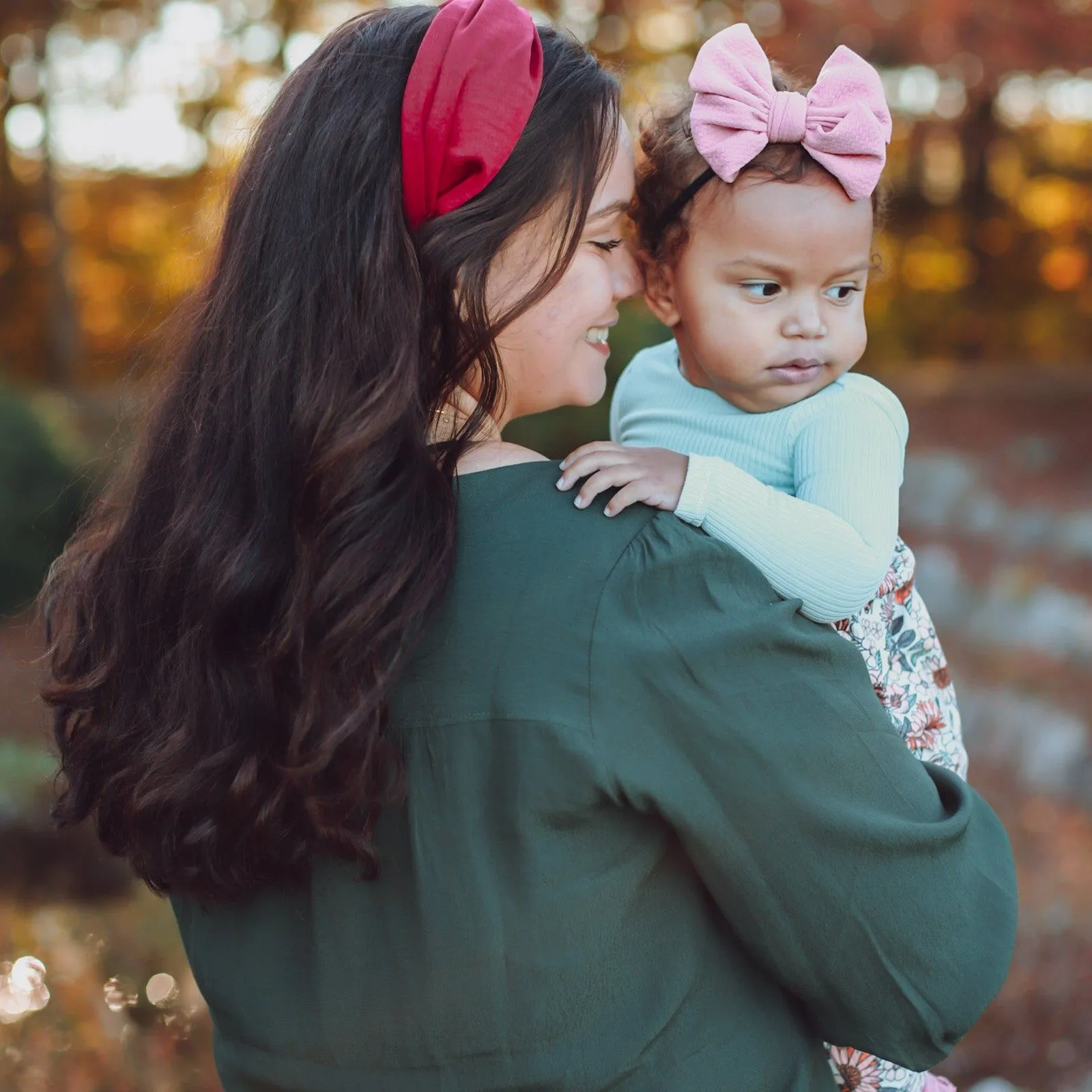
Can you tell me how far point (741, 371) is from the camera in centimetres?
183

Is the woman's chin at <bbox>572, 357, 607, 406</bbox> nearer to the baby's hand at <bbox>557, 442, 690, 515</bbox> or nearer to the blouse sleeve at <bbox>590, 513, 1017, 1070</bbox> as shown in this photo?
the baby's hand at <bbox>557, 442, 690, 515</bbox>

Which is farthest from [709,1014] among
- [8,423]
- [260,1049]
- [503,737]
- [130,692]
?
[8,423]

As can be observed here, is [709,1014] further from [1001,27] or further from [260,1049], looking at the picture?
[1001,27]

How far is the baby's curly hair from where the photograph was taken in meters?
1.79

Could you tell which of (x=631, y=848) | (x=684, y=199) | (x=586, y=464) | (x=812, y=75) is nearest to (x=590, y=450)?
(x=586, y=464)

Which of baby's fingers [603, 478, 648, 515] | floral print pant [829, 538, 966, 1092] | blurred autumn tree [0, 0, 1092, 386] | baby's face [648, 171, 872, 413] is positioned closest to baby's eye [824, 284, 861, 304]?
baby's face [648, 171, 872, 413]

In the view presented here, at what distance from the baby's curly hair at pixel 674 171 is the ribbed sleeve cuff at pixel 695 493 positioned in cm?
48

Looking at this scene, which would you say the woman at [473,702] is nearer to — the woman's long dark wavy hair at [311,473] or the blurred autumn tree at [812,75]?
the woman's long dark wavy hair at [311,473]

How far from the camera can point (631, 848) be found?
133cm

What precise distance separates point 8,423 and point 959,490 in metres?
6.97

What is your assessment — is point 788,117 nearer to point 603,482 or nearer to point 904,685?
point 603,482

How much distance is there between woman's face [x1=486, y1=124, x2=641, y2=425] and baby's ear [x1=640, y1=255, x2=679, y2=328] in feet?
1.10

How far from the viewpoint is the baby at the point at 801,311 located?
1.71 m

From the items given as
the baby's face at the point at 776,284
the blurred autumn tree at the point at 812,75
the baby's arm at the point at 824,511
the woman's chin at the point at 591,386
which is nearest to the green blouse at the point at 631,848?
the baby's arm at the point at 824,511
